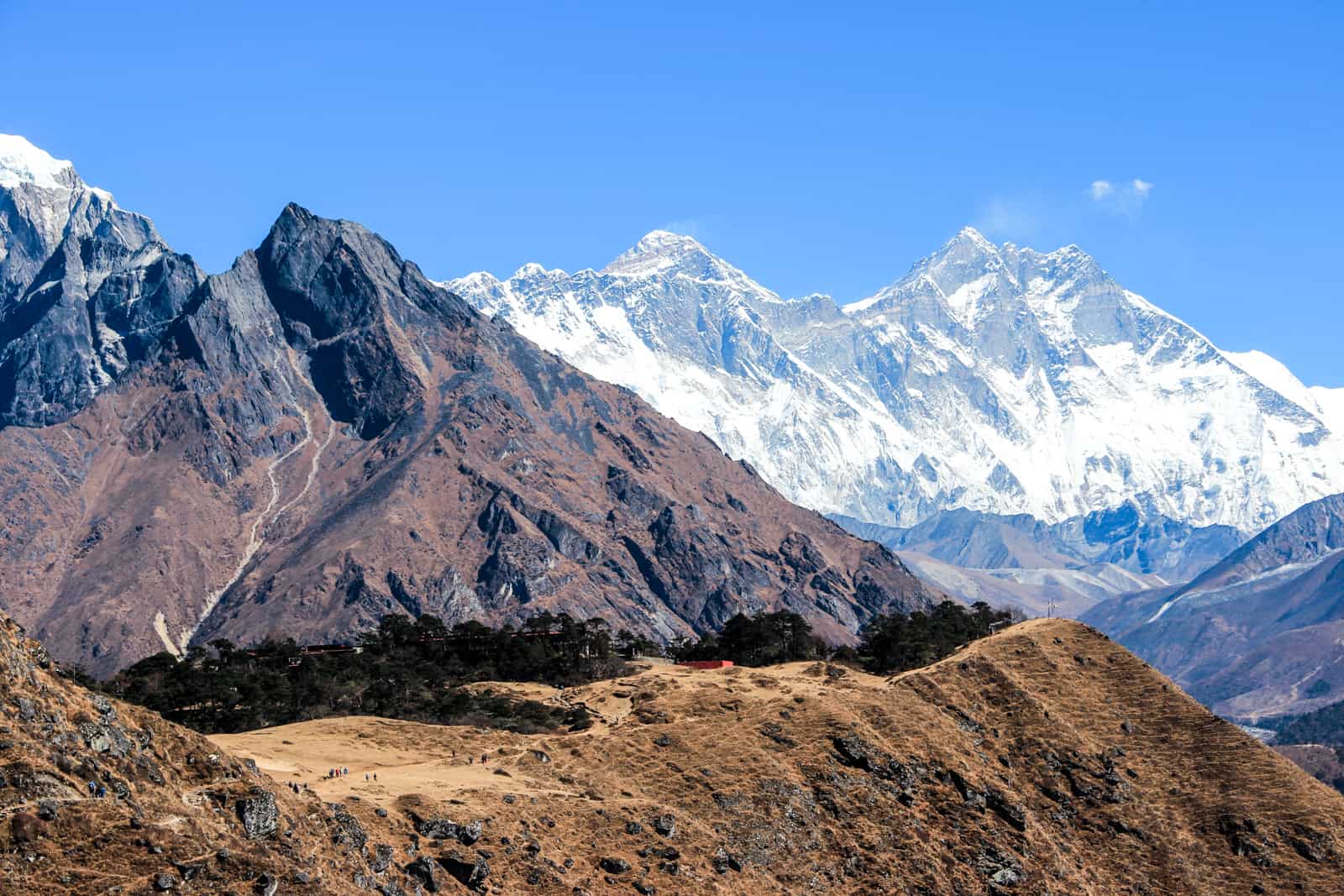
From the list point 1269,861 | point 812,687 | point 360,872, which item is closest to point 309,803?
point 360,872

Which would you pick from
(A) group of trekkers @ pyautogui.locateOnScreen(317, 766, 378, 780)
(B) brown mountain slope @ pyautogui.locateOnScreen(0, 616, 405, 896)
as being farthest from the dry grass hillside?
(A) group of trekkers @ pyautogui.locateOnScreen(317, 766, 378, 780)

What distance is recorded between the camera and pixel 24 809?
265 feet

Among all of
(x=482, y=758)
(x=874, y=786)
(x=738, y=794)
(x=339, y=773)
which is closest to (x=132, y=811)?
(x=339, y=773)

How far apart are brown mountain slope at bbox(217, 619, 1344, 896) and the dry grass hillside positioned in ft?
0.94

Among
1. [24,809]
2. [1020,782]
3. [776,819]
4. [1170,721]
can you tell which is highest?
[1170,721]

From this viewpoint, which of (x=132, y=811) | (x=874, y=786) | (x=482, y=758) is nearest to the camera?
(x=132, y=811)

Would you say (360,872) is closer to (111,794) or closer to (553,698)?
(111,794)

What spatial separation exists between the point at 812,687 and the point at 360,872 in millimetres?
81327

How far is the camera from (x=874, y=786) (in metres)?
146

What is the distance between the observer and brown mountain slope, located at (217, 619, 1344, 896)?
123 metres

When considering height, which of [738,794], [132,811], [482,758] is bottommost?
[132,811]

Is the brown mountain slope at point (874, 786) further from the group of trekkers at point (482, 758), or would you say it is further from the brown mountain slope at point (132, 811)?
the brown mountain slope at point (132, 811)

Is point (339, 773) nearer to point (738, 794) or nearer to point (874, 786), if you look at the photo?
point (738, 794)

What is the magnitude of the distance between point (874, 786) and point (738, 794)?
48.3 feet
